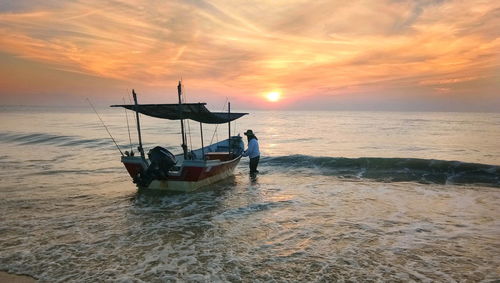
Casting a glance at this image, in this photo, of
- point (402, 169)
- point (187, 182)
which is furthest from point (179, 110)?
point (402, 169)

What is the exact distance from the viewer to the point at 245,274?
5.79m

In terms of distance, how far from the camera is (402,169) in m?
18.1

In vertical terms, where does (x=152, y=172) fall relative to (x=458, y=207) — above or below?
above

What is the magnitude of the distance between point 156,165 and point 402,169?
13.8 metres

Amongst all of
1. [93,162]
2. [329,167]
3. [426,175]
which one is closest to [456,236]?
[426,175]

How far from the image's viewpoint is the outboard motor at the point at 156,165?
11.5 metres

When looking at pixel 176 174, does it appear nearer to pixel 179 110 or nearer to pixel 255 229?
pixel 179 110

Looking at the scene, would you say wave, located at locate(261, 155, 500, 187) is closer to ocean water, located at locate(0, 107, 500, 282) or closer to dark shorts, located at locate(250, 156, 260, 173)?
ocean water, located at locate(0, 107, 500, 282)

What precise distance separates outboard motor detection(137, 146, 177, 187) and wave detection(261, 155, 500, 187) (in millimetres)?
9358

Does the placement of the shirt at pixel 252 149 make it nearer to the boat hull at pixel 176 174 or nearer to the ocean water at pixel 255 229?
the ocean water at pixel 255 229

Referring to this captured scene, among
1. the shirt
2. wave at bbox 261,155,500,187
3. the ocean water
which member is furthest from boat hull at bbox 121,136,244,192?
wave at bbox 261,155,500,187

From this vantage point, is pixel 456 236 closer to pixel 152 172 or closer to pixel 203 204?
pixel 203 204

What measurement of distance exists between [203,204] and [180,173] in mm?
1911

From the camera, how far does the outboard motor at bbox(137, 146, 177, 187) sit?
1146cm
